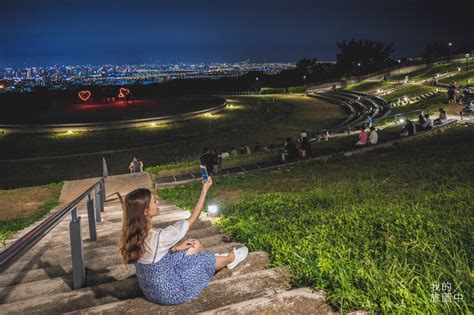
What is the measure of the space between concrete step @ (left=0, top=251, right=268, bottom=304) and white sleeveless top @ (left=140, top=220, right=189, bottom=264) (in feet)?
2.80

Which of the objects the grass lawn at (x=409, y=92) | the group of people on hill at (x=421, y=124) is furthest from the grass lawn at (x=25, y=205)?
the grass lawn at (x=409, y=92)

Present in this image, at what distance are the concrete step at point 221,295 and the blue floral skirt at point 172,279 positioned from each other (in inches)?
2.9

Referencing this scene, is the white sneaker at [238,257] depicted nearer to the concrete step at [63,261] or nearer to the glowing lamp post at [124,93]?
the concrete step at [63,261]

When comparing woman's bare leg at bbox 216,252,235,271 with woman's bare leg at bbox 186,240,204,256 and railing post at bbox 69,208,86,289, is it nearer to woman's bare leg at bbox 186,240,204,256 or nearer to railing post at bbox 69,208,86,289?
woman's bare leg at bbox 186,240,204,256

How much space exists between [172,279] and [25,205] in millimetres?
10247

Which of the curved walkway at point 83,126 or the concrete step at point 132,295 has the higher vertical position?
the curved walkway at point 83,126

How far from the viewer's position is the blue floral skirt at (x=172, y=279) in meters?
3.37

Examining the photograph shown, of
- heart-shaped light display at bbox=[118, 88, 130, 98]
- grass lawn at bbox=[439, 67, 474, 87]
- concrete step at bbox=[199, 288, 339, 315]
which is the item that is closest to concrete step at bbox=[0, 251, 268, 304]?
concrete step at bbox=[199, 288, 339, 315]

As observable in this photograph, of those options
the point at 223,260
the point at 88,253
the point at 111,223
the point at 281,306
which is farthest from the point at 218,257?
the point at 111,223

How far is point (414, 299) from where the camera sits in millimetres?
2910

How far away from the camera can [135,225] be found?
3432 millimetres

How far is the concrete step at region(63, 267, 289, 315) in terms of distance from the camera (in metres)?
3.29

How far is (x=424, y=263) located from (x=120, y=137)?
83.3 feet

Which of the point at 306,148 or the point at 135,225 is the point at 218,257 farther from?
the point at 306,148
